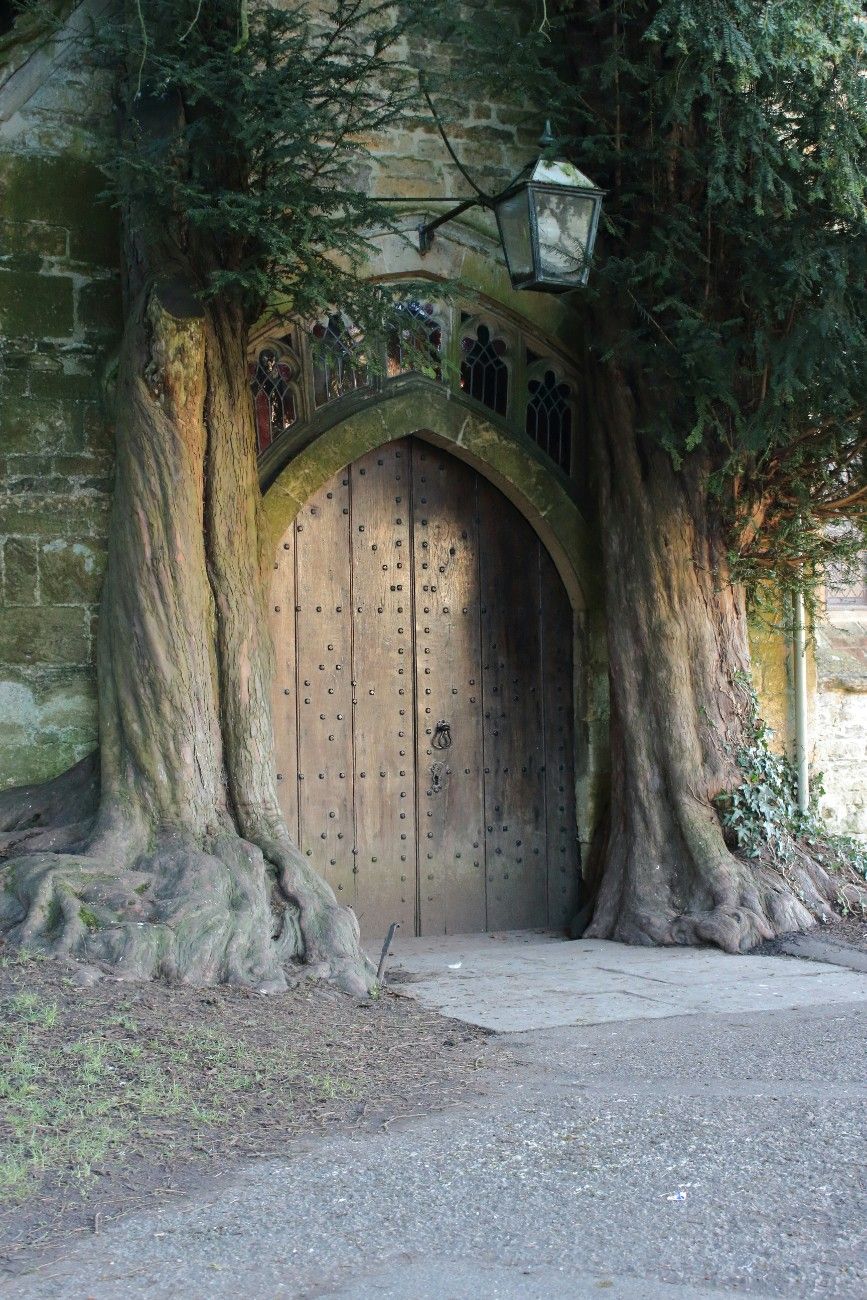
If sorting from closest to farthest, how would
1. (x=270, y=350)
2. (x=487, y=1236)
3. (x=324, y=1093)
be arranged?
(x=487, y=1236), (x=324, y=1093), (x=270, y=350)

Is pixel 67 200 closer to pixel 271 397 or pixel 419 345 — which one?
pixel 271 397

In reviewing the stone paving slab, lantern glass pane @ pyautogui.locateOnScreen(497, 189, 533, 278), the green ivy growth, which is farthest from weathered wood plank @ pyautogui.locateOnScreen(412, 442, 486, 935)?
lantern glass pane @ pyautogui.locateOnScreen(497, 189, 533, 278)

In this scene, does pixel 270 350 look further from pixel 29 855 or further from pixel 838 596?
pixel 838 596

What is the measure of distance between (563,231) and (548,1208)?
425 cm

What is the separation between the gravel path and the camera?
2760 millimetres

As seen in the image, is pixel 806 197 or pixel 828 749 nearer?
pixel 806 197

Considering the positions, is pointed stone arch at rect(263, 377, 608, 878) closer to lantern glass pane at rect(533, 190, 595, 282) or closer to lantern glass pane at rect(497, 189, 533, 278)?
lantern glass pane at rect(497, 189, 533, 278)

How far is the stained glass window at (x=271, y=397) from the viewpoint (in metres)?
7.03

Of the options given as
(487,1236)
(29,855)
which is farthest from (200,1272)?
(29,855)

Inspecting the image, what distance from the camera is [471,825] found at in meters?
7.61

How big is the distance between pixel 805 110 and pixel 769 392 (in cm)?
128

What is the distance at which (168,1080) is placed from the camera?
13.1 ft

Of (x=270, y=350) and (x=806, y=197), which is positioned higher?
(x=806, y=197)

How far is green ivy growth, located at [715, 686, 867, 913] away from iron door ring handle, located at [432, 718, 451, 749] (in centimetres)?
147
